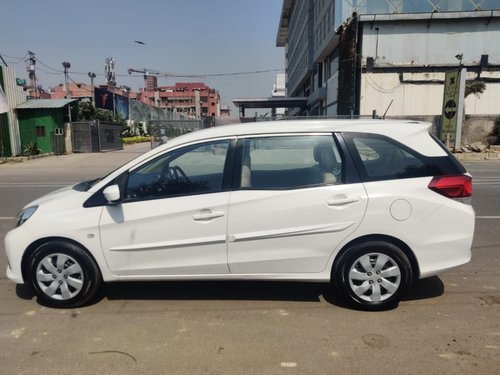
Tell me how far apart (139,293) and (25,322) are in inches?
39.6

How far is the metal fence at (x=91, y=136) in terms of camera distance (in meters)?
26.4

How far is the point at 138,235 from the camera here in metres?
3.70

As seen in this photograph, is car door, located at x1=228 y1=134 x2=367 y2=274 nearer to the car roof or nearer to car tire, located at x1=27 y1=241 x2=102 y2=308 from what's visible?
the car roof

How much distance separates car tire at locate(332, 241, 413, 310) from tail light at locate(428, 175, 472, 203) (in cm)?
63

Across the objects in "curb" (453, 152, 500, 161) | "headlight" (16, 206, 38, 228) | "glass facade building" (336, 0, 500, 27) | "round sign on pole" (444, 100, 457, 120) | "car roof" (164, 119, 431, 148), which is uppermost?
"glass facade building" (336, 0, 500, 27)

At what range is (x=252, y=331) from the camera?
133 inches

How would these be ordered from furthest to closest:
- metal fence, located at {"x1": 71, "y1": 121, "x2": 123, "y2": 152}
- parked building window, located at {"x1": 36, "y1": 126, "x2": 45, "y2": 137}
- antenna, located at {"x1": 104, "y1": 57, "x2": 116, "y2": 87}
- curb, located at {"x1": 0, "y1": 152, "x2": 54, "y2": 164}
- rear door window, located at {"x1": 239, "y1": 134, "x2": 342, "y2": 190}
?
antenna, located at {"x1": 104, "y1": 57, "x2": 116, "y2": 87} < metal fence, located at {"x1": 71, "y1": 121, "x2": 123, "y2": 152} < parked building window, located at {"x1": 36, "y1": 126, "x2": 45, "y2": 137} < curb, located at {"x1": 0, "y1": 152, "x2": 54, "y2": 164} < rear door window, located at {"x1": 239, "y1": 134, "x2": 342, "y2": 190}

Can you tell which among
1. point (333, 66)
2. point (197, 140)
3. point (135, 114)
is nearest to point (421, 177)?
point (197, 140)

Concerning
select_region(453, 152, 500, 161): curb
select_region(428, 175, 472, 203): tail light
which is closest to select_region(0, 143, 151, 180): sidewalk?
select_region(428, 175, 472, 203): tail light

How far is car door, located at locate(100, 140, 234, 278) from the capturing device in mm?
3650

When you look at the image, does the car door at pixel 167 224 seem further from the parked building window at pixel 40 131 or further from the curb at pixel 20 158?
the parked building window at pixel 40 131

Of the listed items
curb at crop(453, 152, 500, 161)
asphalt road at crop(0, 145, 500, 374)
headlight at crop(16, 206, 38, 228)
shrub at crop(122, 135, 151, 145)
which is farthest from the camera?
shrub at crop(122, 135, 151, 145)

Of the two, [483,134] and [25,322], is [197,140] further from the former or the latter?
[483,134]

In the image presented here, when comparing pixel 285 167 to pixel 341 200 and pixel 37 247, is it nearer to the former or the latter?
pixel 341 200
